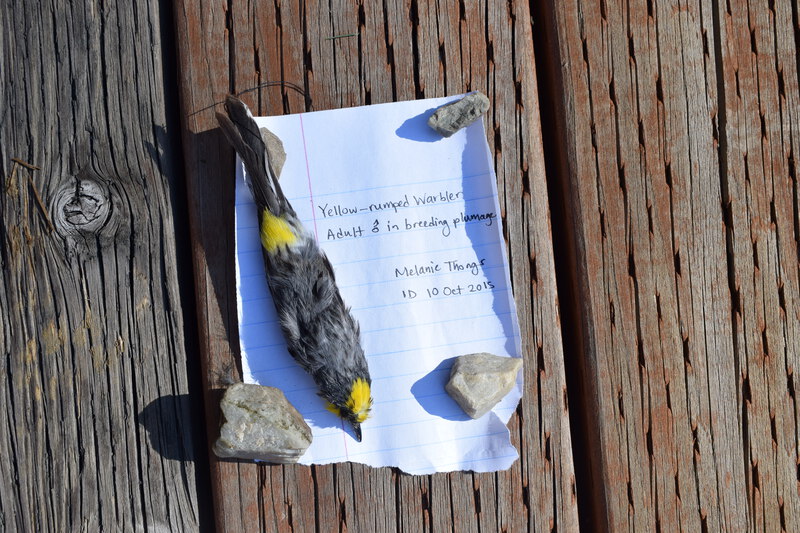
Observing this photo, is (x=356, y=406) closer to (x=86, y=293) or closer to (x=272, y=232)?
(x=272, y=232)

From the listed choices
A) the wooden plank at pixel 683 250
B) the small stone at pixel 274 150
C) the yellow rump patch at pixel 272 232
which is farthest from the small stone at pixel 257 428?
the wooden plank at pixel 683 250

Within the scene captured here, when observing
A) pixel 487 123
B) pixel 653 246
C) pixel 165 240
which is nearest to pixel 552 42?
pixel 487 123

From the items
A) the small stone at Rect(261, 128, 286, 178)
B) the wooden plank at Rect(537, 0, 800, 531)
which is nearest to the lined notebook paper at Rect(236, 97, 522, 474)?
the small stone at Rect(261, 128, 286, 178)

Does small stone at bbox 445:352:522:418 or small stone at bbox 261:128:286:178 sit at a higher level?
small stone at bbox 261:128:286:178

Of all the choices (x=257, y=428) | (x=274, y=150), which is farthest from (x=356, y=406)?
(x=274, y=150)

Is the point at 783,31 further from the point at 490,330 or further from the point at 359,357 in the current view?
the point at 359,357

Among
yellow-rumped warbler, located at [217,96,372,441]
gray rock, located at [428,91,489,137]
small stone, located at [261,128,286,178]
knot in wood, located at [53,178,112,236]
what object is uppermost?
gray rock, located at [428,91,489,137]

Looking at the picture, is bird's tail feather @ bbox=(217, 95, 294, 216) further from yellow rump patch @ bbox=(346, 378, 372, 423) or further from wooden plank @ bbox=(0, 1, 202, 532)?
yellow rump patch @ bbox=(346, 378, 372, 423)
